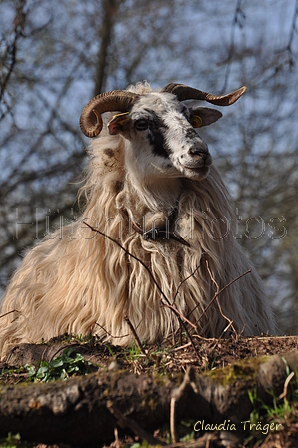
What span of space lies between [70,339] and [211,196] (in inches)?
66.0

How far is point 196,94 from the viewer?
4.93 metres

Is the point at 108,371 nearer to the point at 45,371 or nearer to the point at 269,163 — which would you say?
the point at 45,371

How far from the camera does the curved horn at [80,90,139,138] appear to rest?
4.51m

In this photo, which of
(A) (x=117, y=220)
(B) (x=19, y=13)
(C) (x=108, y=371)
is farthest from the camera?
(B) (x=19, y=13)

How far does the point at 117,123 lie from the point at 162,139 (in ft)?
1.52

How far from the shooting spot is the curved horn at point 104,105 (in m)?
4.51

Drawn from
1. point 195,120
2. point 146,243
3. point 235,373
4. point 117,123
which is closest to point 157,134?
point 117,123

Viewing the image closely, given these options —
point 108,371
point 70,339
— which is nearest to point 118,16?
point 70,339

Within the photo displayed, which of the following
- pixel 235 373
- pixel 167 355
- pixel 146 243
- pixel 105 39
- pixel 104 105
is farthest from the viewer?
pixel 105 39

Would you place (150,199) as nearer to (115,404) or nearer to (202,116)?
(202,116)

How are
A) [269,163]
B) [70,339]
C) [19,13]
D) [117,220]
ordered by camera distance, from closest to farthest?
[70,339]
[117,220]
[19,13]
[269,163]

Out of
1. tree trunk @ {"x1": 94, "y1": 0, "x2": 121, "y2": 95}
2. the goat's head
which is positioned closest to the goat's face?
the goat's head

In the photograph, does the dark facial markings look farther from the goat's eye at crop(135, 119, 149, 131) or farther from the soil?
the soil

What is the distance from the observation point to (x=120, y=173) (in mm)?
4539
